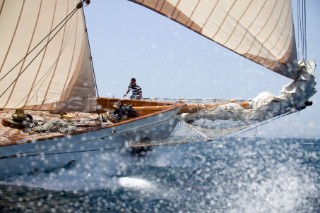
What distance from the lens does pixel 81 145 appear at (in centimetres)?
1347

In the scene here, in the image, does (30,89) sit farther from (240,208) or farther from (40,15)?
(240,208)

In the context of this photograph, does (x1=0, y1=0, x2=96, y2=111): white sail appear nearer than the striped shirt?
Yes

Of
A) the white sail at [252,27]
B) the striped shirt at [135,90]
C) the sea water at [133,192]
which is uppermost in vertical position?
the white sail at [252,27]

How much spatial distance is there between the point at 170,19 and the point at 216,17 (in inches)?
53.8

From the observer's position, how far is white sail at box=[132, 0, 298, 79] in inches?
468

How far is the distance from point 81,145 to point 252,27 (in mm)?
6396

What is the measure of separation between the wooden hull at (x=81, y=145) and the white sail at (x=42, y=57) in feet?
3.52

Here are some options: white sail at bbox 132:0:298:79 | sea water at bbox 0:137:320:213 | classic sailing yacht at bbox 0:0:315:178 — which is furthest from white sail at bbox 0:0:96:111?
white sail at bbox 132:0:298:79

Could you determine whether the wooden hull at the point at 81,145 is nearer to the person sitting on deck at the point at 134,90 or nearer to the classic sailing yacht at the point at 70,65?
the classic sailing yacht at the point at 70,65

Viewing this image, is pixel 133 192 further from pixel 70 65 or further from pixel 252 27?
pixel 252 27

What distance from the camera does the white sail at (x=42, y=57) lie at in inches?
440

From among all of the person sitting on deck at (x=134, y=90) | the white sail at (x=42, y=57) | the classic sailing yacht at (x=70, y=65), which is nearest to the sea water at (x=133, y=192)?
the classic sailing yacht at (x=70, y=65)

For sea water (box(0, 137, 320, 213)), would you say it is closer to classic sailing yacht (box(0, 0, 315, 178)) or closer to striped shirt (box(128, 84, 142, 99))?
classic sailing yacht (box(0, 0, 315, 178))

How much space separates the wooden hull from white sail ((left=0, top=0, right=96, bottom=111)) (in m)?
1.07
